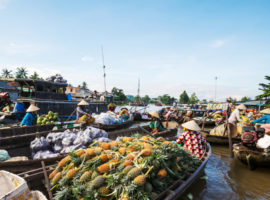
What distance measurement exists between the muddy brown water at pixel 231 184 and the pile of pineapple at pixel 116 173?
2.02m

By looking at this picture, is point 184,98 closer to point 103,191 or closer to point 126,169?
point 126,169

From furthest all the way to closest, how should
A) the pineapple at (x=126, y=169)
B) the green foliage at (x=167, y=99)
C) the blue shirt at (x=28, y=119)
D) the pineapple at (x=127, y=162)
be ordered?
the green foliage at (x=167, y=99), the blue shirt at (x=28, y=119), the pineapple at (x=127, y=162), the pineapple at (x=126, y=169)

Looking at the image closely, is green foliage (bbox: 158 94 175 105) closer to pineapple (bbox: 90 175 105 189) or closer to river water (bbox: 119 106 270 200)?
river water (bbox: 119 106 270 200)

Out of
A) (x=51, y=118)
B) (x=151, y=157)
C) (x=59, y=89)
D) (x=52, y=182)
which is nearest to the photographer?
(x=151, y=157)

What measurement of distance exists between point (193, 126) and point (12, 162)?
4.92 metres

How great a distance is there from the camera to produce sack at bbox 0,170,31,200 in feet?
5.95

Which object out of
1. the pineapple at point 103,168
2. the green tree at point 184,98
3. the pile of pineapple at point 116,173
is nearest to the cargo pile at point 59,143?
the pile of pineapple at point 116,173

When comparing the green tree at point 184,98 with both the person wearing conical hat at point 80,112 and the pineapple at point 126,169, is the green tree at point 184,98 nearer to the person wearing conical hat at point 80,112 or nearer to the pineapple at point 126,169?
the person wearing conical hat at point 80,112

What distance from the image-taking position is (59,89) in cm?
1614

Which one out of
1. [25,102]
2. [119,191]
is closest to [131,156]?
[119,191]

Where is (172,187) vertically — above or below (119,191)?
below

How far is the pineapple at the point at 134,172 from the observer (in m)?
2.43

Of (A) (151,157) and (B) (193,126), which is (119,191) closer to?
(A) (151,157)

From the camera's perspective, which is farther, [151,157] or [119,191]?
[151,157]
